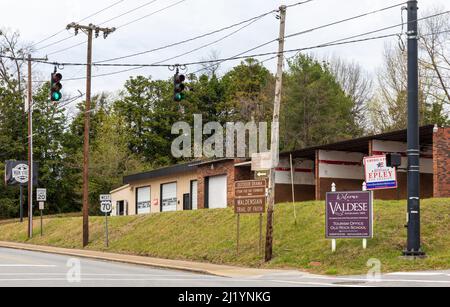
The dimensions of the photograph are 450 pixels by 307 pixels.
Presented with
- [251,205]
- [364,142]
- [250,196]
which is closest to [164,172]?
[364,142]

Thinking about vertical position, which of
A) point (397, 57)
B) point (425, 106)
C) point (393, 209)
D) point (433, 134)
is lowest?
point (393, 209)

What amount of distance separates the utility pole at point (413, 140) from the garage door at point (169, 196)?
31442mm

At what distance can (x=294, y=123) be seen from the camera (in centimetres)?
6234

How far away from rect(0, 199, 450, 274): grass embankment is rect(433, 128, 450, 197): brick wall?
11.5 ft

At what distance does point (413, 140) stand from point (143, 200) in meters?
37.9

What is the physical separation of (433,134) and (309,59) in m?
35.5

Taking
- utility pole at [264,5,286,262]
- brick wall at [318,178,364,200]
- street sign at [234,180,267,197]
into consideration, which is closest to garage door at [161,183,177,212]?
brick wall at [318,178,364,200]

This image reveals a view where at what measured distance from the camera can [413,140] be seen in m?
22.7

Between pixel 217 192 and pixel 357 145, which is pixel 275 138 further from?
pixel 217 192

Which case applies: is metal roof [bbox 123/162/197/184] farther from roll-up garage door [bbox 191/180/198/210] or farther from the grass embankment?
the grass embankment

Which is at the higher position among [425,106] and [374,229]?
[425,106]

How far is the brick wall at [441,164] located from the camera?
32.2 metres

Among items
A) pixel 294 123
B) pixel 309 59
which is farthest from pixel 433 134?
pixel 309 59
